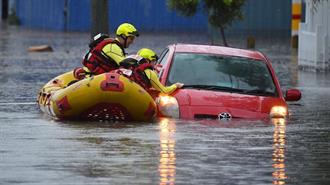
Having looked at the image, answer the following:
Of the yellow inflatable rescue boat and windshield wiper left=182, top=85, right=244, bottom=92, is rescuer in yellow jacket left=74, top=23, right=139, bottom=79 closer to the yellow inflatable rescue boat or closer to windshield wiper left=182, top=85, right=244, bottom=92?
A: the yellow inflatable rescue boat

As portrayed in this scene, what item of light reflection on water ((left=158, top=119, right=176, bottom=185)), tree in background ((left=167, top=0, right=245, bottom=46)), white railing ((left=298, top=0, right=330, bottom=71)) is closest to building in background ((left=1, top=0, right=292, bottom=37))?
tree in background ((left=167, top=0, right=245, bottom=46))

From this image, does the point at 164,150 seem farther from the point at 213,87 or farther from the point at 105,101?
the point at 213,87

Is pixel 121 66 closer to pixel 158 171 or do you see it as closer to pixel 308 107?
pixel 308 107

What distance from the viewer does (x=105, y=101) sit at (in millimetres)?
16438

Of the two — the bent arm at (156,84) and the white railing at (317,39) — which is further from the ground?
the bent arm at (156,84)

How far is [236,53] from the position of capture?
18.3m

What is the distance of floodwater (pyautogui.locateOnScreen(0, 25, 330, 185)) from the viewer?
37.4 feet

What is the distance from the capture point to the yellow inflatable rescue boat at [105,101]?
1638cm

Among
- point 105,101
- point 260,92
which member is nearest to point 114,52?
point 105,101

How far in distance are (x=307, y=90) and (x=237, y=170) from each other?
41.6ft

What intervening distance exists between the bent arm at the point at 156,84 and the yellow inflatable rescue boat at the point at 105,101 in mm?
226

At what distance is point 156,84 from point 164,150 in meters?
3.54

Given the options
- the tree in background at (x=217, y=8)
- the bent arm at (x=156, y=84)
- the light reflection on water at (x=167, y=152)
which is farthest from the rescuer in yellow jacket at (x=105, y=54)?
the tree in background at (x=217, y=8)

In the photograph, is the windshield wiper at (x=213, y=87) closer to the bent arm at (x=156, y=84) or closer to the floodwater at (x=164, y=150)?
the bent arm at (x=156, y=84)
